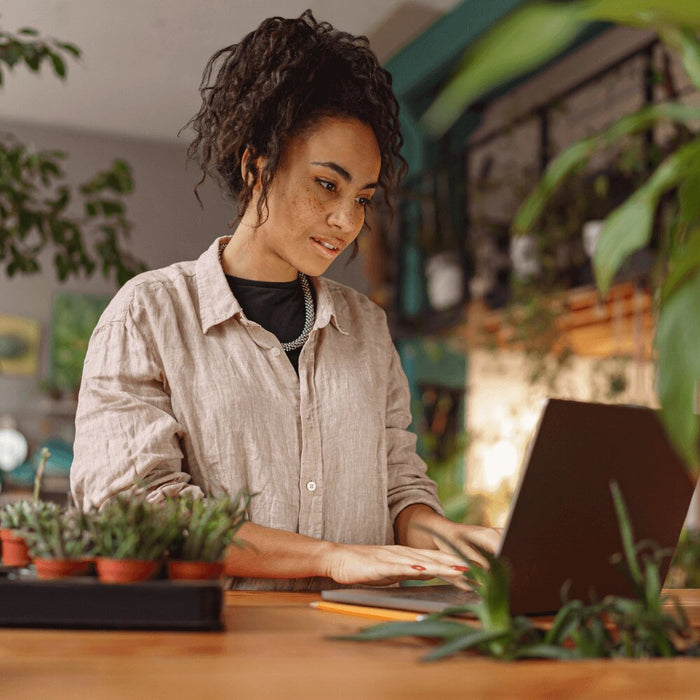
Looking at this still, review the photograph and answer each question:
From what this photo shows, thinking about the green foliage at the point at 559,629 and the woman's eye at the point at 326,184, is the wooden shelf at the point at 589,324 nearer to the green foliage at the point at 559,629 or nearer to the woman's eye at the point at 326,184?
the woman's eye at the point at 326,184

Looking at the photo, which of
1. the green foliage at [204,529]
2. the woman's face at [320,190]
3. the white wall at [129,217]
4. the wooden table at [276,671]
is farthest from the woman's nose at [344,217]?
the white wall at [129,217]

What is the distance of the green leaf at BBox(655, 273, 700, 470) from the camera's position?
50 cm

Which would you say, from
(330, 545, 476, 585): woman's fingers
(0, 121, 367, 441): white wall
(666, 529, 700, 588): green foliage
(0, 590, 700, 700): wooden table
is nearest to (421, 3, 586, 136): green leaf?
(0, 590, 700, 700): wooden table

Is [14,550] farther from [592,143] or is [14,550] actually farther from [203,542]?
[592,143]

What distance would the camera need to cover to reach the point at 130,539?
862 mm

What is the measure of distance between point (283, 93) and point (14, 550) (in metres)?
0.99

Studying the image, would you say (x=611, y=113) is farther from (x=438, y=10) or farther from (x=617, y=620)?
(x=617, y=620)

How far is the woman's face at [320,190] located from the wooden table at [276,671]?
93cm

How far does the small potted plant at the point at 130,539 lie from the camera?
859mm

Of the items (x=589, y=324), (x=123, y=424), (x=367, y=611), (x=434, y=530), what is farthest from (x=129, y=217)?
(x=367, y=611)

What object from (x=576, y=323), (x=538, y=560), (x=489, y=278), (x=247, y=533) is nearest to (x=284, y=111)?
(x=247, y=533)

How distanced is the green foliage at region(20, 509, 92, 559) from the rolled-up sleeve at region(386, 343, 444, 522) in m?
0.95

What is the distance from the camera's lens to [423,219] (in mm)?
7148

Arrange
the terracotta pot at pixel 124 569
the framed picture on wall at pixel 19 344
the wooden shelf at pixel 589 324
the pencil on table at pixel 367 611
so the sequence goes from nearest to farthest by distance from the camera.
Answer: the terracotta pot at pixel 124 569 < the pencil on table at pixel 367 611 < the wooden shelf at pixel 589 324 < the framed picture on wall at pixel 19 344
